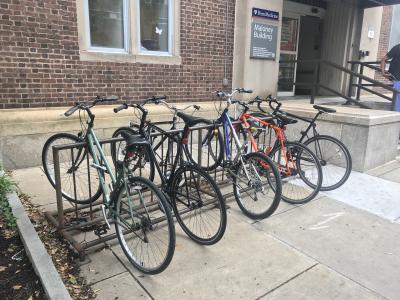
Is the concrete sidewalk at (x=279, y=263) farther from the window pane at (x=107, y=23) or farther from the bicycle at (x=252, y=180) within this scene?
the window pane at (x=107, y=23)

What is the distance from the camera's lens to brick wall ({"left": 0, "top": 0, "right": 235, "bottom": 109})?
506 centimetres

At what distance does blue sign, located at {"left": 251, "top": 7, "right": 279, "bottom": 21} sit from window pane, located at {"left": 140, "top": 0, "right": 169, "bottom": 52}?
1955mm

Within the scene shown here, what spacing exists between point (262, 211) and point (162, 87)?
3.60 metres

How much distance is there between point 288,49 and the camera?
995cm

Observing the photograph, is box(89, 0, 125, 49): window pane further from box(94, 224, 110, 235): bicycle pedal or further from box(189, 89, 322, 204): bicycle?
box(94, 224, 110, 235): bicycle pedal

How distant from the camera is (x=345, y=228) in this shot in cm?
373

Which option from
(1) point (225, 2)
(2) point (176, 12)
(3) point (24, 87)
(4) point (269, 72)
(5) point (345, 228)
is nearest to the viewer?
(5) point (345, 228)

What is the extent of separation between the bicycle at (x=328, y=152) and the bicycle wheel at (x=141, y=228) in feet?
7.98

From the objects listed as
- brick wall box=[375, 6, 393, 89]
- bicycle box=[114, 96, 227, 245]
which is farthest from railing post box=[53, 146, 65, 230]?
brick wall box=[375, 6, 393, 89]

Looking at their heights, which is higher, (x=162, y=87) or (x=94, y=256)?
(x=162, y=87)

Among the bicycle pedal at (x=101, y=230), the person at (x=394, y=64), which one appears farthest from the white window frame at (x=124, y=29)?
the person at (x=394, y=64)

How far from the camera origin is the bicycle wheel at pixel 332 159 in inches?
185

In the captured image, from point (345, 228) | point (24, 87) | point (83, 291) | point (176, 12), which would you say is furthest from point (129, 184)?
point (176, 12)

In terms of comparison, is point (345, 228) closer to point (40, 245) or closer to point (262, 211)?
point (262, 211)
